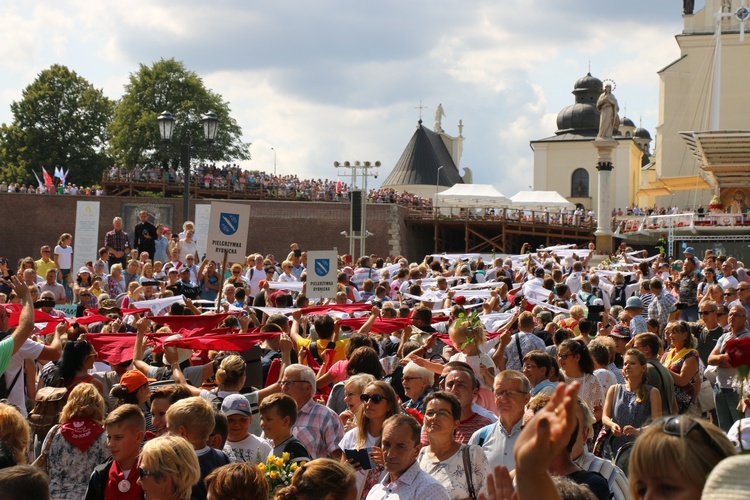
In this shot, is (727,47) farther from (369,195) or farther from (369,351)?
(369,351)

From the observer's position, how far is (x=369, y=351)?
8508 millimetres

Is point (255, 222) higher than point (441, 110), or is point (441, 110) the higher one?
point (441, 110)

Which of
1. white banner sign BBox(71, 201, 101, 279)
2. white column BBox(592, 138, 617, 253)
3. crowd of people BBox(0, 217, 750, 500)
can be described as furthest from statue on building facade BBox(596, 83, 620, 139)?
crowd of people BBox(0, 217, 750, 500)

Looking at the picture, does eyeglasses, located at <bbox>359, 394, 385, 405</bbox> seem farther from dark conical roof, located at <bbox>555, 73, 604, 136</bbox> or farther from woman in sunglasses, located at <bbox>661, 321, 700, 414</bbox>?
dark conical roof, located at <bbox>555, 73, 604, 136</bbox>

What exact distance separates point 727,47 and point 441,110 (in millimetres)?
34275

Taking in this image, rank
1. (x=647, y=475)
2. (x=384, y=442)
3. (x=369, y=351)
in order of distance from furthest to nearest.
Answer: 1. (x=369, y=351)
2. (x=384, y=442)
3. (x=647, y=475)

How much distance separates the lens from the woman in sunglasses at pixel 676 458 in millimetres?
2896

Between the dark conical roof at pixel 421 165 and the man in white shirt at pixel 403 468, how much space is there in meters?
81.4

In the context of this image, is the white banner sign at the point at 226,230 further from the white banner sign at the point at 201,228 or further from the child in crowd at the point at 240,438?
the white banner sign at the point at 201,228

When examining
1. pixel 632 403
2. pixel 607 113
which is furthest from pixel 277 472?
pixel 607 113

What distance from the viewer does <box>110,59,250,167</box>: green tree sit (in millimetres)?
66312

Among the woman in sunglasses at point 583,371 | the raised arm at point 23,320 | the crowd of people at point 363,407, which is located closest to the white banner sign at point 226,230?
the crowd of people at point 363,407

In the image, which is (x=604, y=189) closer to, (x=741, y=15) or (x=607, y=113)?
(x=607, y=113)

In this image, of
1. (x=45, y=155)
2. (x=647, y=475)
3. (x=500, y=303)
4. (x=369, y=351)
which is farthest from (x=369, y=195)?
(x=647, y=475)
